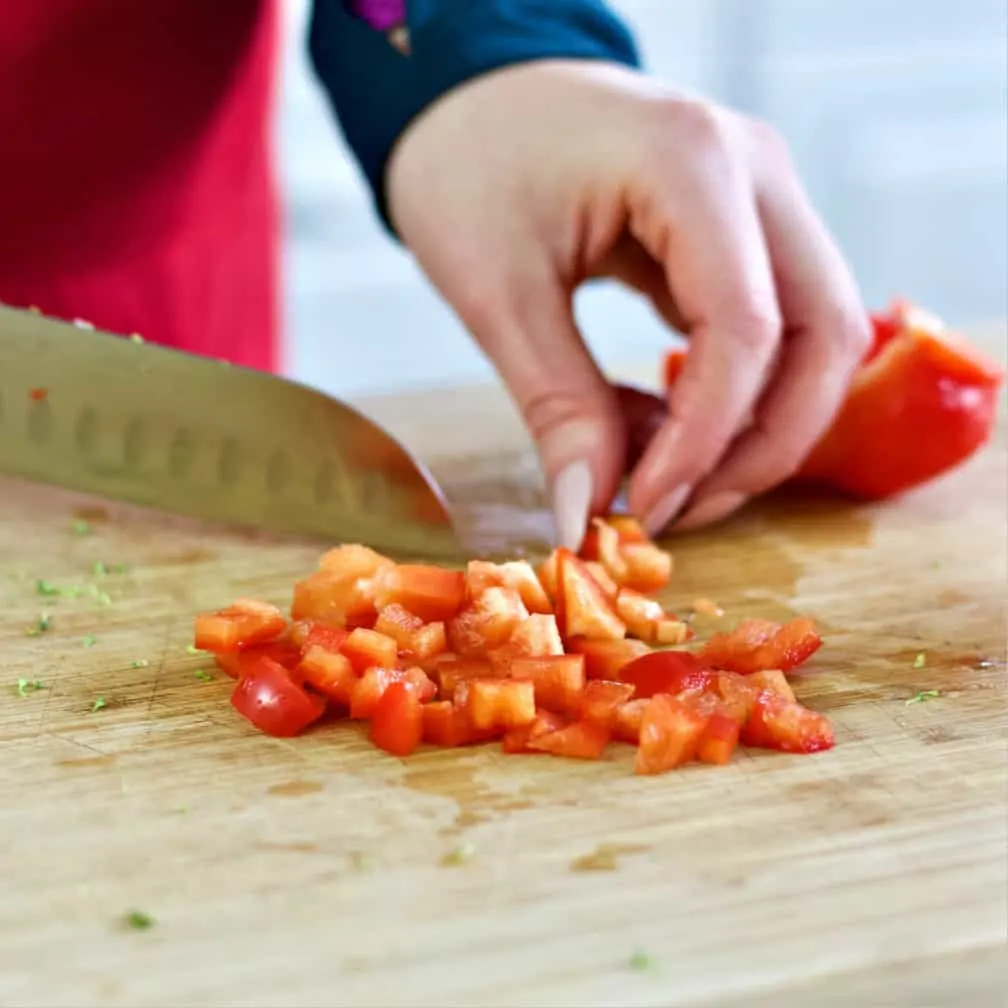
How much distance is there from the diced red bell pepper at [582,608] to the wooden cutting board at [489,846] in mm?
137

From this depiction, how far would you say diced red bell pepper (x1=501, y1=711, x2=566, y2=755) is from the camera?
1.17 metres

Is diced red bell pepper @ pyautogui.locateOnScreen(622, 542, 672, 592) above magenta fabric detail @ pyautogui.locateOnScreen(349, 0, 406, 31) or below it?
below

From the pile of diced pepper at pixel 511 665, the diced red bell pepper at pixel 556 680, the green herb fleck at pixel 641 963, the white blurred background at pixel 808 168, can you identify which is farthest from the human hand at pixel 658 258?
the white blurred background at pixel 808 168

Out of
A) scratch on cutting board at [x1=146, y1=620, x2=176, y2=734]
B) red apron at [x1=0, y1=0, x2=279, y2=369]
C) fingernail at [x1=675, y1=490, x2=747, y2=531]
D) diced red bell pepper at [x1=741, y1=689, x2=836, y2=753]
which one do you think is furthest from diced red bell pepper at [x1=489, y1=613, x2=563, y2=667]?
red apron at [x1=0, y1=0, x2=279, y2=369]

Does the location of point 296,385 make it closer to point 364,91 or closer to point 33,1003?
point 364,91

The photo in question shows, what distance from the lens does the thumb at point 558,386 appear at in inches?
63.7

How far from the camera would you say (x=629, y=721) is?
3.87ft

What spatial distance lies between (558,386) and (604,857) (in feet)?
2.37

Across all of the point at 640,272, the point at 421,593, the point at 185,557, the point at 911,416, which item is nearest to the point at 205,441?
the point at 185,557

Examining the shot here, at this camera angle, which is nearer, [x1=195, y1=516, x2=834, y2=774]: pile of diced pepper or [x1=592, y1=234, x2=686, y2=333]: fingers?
[x1=195, y1=516, x2=834, y2=774]: pile of diced pepper

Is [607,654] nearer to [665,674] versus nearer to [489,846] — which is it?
[665,674]

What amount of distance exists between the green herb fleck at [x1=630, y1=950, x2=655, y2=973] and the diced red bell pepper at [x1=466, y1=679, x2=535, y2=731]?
0.30m

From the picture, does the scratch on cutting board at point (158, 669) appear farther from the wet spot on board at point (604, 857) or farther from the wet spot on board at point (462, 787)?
the wet spot on board at point (604, 857)

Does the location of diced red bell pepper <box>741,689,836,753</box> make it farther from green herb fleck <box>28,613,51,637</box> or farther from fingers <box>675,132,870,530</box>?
green herb fleck <box>28,613,51,637</box>
